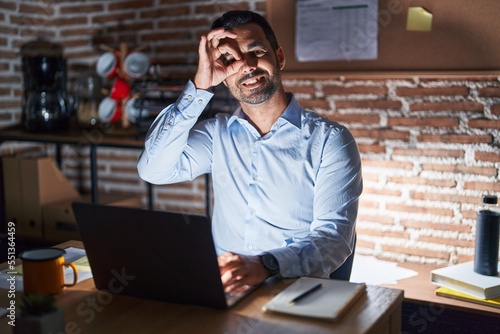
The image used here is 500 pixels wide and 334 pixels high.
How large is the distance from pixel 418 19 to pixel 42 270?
1.84 metres

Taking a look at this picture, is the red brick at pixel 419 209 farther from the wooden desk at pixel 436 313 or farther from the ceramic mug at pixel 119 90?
the ceramic mug at pixel 119 90

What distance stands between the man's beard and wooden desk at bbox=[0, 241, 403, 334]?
80cm

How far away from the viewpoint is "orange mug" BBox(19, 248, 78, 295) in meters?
1.32

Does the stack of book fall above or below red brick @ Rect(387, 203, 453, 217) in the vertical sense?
below

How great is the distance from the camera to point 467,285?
2.16 m

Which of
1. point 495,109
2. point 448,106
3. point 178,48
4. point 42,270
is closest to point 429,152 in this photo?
point 448,106

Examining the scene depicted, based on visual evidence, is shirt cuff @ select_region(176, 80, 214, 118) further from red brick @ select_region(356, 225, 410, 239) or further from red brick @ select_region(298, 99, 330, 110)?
red brick @ select_region(356, 225, 410, 239)

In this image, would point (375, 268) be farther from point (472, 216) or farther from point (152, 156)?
point (152, 156)

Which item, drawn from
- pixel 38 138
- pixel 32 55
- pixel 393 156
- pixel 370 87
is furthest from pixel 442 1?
pixel 32 55

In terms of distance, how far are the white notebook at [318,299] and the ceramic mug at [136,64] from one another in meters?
1.96

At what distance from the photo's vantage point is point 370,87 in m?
2.66

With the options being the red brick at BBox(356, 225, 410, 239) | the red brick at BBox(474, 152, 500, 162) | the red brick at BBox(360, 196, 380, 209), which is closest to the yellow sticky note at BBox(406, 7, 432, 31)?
the red brick at BBox(474, 152, 500, 162)

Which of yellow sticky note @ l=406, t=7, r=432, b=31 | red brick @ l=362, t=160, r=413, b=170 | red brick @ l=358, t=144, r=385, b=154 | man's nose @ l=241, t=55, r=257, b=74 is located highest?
yellow sticky note @ l=406, t=7, r=432, b=31

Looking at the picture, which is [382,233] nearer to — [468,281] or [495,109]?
[468,281]
